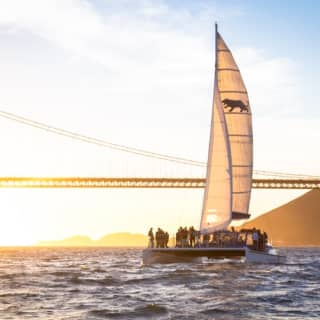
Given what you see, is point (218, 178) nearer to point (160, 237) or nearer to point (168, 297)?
point (160, 237)

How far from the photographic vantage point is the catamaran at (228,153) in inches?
1272

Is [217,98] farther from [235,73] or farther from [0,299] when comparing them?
[0,299]

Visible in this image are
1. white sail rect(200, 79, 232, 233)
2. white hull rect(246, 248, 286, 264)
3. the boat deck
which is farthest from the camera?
white sail rect(200, 79, 232, 233)

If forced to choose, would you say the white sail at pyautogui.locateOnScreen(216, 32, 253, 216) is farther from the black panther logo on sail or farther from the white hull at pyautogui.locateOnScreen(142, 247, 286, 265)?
the white hull at pyautogui.locateOnScreen(142, 247, 286, 265)

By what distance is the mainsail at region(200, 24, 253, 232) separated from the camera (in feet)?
106

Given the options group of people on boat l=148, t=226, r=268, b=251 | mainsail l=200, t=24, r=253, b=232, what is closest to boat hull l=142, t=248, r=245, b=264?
group of people on boat l=148, t=226, r=268, b=251

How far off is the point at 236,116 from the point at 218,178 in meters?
2.73

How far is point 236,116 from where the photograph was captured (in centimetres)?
3312

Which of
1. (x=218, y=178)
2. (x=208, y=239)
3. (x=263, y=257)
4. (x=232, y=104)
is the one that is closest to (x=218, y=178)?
(x=218, y=178)

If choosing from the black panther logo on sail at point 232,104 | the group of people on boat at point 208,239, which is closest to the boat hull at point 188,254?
the group of people on boat at point 208,239

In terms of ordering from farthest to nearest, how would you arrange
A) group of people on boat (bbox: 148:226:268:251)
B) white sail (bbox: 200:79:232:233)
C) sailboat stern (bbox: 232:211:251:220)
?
sailboat stern (bbox: 232:211:251:220)
white sail (bbox: 200:79:232:233)
group of people on boat (bbox: 148:226:268:251)

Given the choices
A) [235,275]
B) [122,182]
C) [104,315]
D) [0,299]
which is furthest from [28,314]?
[122,182]

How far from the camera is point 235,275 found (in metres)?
23.9

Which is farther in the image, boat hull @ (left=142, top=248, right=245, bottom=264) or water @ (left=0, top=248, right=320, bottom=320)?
boat hull @ (left=142, top=248, right=245, bottom=264)
